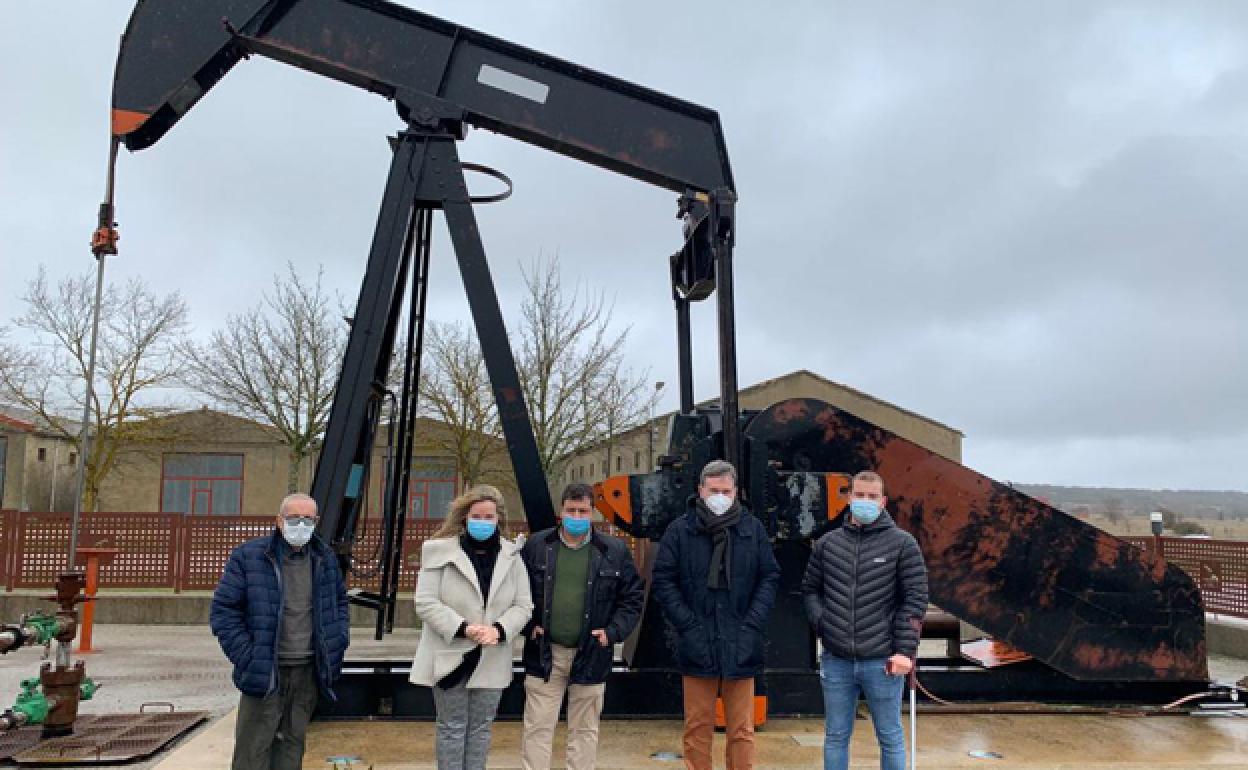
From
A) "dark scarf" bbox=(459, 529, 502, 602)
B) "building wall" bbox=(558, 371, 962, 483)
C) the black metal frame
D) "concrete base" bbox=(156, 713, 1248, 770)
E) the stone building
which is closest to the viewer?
"dark scarf" bbox=(459, 529, 502, 602)

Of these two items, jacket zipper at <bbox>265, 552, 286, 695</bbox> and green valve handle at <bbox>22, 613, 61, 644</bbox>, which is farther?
green valve handle at <bbox>22, 613, 61, 644</bbox>

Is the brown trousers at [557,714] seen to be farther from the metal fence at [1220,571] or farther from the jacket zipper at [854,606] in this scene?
the metal fence at [1220,571]

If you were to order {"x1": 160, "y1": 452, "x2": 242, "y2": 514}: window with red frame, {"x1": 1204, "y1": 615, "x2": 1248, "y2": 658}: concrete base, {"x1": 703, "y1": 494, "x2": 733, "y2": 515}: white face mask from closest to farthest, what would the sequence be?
{"x1": 703, "y1": 494, "x2": 733, "y2": 515}: white face mask → {"x1": 1204, "y1": 615, "x2": 1248, "y2": 658}: concrete base → {"x1": 160, "y1": 452, "x2": 242, "y2": 514}: window with red frame

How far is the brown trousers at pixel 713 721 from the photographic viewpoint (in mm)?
4227

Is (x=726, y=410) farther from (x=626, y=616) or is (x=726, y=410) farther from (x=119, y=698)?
(x=119, y=698)

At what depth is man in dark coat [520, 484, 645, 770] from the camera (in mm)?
4184

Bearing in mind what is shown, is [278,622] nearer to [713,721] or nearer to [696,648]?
[696,648]

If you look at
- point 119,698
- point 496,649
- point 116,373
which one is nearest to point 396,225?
point 496,649

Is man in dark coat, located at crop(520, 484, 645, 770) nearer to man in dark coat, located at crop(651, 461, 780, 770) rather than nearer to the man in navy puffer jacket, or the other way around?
man in dark coat, located at crop(651, 461, 780, 770)

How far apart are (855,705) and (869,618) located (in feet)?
1.32

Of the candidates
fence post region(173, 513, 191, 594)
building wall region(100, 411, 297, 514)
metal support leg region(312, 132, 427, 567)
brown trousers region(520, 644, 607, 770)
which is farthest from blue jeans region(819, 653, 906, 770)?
building wall region(100, 411, 297, 514)

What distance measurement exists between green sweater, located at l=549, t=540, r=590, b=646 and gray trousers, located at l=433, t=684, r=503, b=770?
14.7 inches

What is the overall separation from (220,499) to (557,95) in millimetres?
28366

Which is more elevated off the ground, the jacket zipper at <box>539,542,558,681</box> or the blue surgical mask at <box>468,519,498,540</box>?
the blue surgical mask at <box>468,519,498,540</box>
